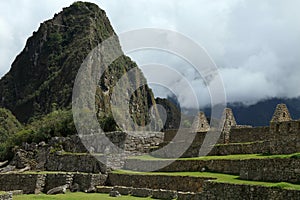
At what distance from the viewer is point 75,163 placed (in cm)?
2631

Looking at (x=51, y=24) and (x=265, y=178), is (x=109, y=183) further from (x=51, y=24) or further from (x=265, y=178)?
(x=51, y=24)

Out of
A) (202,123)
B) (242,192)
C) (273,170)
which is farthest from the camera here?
(202,123)

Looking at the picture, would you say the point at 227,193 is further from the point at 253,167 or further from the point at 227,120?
the point at 227,120

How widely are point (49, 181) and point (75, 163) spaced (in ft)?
9.87

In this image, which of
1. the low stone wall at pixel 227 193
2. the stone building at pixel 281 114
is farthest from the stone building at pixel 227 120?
the low stone wall at pixel 227 193

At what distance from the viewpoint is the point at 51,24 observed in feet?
531

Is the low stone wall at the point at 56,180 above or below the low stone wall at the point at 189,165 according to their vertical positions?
below

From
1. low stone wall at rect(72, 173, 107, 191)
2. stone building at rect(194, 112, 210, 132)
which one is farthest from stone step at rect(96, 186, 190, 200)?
stone building at rect(194, 112, 210, 132)

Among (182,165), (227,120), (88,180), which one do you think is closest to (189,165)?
(182,165)

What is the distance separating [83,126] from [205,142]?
2474 centimetres

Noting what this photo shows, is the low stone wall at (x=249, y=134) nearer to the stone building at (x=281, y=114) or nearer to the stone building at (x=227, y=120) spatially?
the stone building at (x=281, y=114)

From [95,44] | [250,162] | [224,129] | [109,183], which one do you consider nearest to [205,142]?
[224,129]

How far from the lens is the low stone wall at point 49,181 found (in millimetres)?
22500

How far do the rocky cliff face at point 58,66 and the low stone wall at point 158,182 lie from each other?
90.2m
